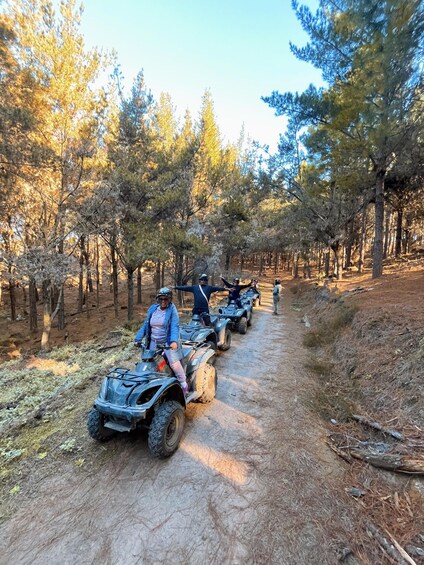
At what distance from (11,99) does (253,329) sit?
35.5ft

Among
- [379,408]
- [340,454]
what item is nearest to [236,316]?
[379,408]

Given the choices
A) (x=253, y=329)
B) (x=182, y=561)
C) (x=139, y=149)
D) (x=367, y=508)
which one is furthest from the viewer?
(x=139, y=149)

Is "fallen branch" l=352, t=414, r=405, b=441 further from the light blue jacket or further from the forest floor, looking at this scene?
the light blue jacket

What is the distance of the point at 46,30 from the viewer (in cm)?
1023

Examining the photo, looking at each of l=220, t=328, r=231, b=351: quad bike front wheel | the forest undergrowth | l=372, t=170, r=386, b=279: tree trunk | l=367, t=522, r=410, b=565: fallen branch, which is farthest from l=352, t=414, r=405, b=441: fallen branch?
l=372, t=170, r=386, b=279: tree trunk

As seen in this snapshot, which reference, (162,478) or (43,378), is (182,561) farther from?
(43,378)

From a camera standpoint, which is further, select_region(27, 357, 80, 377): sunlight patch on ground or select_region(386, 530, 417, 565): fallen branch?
select_region(27, 357, 80, 377): sunlight patch on ground

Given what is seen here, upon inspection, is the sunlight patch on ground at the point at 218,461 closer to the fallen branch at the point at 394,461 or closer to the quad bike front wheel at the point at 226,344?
the fallen branch at the point at 394,461

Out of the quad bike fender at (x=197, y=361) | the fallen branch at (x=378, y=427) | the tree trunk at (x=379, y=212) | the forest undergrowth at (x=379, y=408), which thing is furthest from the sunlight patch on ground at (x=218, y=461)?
the tree trunk at (x=379, y=212)

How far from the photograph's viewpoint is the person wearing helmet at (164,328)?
4.10m

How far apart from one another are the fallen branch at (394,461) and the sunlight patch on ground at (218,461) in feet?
4.92

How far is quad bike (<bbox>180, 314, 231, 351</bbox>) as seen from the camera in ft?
19.6

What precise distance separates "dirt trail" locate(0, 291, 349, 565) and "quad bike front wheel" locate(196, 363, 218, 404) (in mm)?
308

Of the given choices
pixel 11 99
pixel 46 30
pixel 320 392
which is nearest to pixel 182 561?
pixel 320 392
